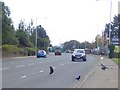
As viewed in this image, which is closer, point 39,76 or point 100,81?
point 100,81

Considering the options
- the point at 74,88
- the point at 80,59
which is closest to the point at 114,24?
the point at 80,59

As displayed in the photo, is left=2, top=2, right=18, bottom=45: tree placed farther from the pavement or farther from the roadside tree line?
the pavement

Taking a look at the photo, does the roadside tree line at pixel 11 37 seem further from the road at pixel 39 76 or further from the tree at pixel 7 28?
the road at pixel 39 76

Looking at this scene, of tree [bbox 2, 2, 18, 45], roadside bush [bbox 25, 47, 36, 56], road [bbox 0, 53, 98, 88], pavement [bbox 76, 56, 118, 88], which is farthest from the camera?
roadside bush [bbox 25, 47, 36, 56]

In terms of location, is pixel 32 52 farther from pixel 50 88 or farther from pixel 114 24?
pixel 50 88

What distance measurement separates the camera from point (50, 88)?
60.8 feet

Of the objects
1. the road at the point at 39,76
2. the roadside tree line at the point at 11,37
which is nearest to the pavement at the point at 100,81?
the road at the point at 39,76

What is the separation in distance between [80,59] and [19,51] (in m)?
26.7

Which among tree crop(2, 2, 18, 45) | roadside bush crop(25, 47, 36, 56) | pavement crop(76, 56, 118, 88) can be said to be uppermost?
tree crop(2, 2, 18, 45)

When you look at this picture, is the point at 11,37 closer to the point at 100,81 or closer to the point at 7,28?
the point at 7,28

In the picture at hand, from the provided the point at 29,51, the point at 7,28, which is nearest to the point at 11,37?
the point at 7,28

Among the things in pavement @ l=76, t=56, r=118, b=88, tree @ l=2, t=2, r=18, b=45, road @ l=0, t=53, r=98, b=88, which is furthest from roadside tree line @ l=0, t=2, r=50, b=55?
pavement @ l=76, t=56, r=118, b=88

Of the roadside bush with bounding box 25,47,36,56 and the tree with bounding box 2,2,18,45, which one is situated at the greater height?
the tree with bounding box 2,2,18,45

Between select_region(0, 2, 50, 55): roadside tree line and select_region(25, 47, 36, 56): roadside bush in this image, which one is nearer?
select_region(0, 2, 50, 55): roadside tree line
